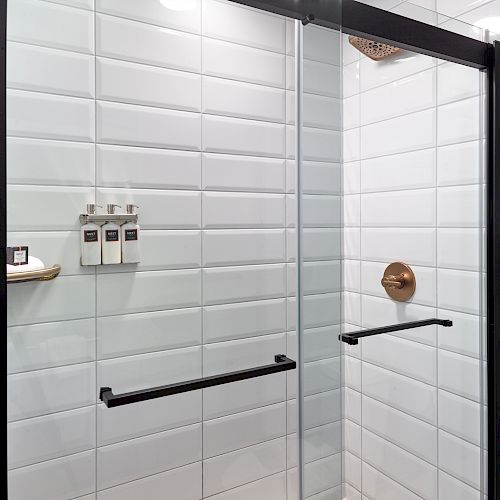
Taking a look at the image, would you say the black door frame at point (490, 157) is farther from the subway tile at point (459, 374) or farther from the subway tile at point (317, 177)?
the subway tile at point (317, 177)

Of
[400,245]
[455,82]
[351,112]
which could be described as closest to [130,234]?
[351,112]

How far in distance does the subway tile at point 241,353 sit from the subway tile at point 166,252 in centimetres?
17

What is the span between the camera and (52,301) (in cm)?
79

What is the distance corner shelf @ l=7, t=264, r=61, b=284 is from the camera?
0.76 metres

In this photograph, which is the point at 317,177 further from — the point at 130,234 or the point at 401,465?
the point at 401,465

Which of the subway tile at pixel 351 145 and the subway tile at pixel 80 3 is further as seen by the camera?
the subway tile at pixel 351 145

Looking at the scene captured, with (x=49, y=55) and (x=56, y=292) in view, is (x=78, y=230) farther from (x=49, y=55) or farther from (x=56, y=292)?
(x=49, y=55)

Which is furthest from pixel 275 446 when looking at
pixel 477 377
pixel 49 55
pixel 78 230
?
pixel 49 55

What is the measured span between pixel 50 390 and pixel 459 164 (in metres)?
1.17

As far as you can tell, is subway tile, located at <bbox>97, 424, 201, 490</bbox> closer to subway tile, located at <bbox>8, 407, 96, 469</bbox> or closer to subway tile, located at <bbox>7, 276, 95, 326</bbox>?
subway tile, located at <bbox>8, 407, 96, 469</bbox>

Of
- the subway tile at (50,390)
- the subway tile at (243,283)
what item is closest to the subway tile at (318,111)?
the subway tile at (243,283)

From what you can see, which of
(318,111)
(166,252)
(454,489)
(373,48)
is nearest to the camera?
(166,252)

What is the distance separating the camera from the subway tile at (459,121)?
126 cm

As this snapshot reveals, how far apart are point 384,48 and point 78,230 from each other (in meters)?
0.87
